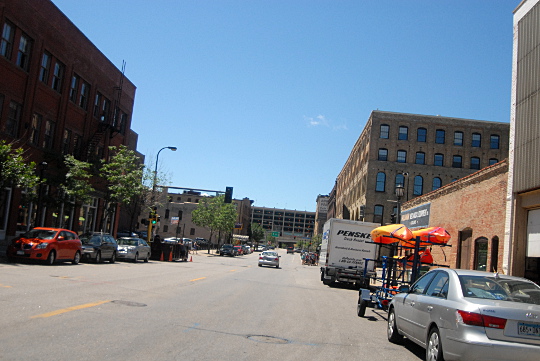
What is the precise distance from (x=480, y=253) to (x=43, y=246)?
61.0 ft

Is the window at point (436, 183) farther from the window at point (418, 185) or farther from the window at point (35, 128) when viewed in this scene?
the window at point (35, 128)

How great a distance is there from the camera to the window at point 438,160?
60.5 m

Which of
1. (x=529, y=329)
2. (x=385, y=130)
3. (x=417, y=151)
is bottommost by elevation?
(x=529, y=329)

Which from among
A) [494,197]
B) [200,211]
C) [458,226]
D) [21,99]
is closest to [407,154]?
[200,211]

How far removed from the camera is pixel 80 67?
110 ft

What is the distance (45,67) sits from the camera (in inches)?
1182

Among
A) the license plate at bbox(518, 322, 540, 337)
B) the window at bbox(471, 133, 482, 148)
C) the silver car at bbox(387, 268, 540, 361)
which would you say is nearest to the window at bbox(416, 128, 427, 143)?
the window at bbox(471, 133, 482, 148)

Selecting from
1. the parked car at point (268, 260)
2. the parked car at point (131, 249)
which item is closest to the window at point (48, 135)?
the parked car at point (131, 249)

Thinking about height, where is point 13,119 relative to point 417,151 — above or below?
below

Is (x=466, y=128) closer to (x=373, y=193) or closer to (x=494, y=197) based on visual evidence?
(x=373, y=193)

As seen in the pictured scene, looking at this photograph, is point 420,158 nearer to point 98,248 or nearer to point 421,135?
point 421,135

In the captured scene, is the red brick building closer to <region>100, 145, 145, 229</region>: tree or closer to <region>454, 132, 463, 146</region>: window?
<region>100, 145, 145, 229</region>: tree

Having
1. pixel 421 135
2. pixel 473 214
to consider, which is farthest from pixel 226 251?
pixel 473 214

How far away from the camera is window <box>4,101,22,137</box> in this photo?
88.2ft
